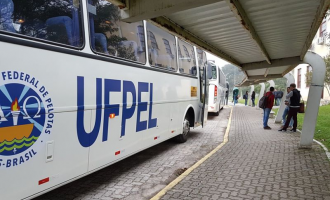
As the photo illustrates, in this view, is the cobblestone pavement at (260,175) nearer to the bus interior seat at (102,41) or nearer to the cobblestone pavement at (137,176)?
the cobblestone pavement at (137,176)

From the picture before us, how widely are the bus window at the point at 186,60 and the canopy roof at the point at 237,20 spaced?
106cm

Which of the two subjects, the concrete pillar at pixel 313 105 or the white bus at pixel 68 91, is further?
the concrete pillar at pixel 313 105

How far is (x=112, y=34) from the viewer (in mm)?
4301

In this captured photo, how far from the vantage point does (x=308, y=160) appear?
223 inches

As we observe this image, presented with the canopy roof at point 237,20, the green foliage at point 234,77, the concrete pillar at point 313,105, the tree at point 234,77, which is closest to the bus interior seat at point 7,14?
the canopy roof at point 237,20

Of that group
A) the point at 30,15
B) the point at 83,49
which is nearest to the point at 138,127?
the point at 83,49

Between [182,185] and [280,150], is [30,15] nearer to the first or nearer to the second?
[182,185]

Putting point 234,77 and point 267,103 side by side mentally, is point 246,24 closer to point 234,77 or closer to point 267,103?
point 267,103

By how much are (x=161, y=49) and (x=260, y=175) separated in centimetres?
353

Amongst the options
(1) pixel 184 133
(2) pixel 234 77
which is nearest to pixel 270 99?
(1) pixel 184 133

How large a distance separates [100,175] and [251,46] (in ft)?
16.0

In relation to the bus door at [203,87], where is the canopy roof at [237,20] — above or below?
above

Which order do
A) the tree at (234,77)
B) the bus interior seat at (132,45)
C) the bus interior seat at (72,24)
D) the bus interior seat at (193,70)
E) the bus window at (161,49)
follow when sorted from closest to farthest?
the bus interior seat at (72,24)
the bus interior seat at (132,45)
the bus window at (161,49)
the bus interior seat at (193,70)
the tree at (234,77)

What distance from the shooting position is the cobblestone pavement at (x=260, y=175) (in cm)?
396
